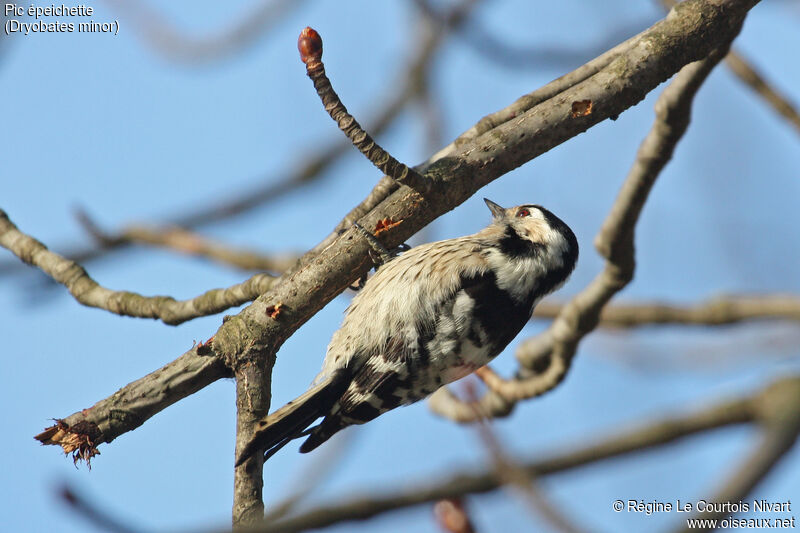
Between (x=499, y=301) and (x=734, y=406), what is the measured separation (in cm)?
247

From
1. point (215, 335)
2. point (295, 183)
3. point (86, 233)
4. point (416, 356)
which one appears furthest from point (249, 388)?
point (295, 183)

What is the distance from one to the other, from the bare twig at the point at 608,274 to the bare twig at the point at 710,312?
0.44ft

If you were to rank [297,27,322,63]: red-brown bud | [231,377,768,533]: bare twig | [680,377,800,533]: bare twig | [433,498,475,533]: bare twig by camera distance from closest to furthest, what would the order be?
1. [680,377,800,533]: bare twig
2. [231,377,768,533]: bare twig
3. [433,498,475,533]: bare twig
4. [297,27,322,63]: red-brown bud

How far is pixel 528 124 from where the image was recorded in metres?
2.95

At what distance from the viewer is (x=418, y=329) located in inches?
147

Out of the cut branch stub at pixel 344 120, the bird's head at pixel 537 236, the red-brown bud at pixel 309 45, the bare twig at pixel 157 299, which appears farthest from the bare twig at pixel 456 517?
the bird's head at pixel 537 236

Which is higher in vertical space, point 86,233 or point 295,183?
point 295,183

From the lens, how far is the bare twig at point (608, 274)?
3.39 metres

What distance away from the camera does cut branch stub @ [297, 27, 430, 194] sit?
245 centimetres

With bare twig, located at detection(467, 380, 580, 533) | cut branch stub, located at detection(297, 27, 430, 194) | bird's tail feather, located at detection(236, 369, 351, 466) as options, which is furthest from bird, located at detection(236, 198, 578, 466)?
bare twig, located at detection(467, 380, 580, 533)

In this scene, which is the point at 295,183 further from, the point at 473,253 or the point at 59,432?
the point at 59,432

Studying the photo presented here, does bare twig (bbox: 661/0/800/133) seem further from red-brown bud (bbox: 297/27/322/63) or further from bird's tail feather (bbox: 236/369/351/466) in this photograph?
bird's tail feather (bbox: 236/369/351/466)

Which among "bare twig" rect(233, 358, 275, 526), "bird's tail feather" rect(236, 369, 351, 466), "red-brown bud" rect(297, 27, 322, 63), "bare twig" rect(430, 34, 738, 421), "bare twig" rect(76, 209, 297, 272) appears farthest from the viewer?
"bare twig" rect(76, 209, 297, 272)

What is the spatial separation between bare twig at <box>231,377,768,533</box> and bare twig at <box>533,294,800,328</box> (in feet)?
7.91
